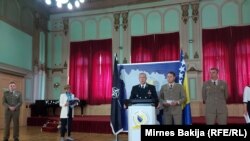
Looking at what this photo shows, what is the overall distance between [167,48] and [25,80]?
5464 mm

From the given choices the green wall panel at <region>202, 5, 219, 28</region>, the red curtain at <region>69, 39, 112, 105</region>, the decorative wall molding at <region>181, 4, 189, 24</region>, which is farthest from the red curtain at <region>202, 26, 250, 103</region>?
the red curtain at <region>69, 39, 112, 105</region>

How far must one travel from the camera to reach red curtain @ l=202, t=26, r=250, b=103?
31.0ft

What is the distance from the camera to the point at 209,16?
10.2 m

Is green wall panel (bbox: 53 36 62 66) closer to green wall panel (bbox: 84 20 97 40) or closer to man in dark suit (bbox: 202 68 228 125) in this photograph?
green wall panel (bbox: 84 20 97 40)

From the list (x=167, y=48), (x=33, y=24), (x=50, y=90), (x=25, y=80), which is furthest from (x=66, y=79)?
(x=167, y=48)

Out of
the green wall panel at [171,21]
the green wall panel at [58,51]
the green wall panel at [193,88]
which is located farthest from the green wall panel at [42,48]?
the green wall panel at [193,88]

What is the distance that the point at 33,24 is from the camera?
36.9 feet

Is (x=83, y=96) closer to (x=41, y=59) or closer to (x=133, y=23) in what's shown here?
(x=41, y=59)

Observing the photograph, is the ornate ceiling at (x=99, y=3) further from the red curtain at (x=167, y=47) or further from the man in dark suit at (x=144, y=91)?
the man in dark suit at (x=144, y=91)

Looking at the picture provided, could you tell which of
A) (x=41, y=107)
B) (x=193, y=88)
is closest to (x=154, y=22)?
(x=193, y=88)

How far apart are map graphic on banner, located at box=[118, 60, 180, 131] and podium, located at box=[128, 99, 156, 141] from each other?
104 centimetres

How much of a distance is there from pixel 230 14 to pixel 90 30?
17.8ft

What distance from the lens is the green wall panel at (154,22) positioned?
10781 millimetres

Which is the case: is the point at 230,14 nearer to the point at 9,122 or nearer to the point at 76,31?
the point at 76,31
